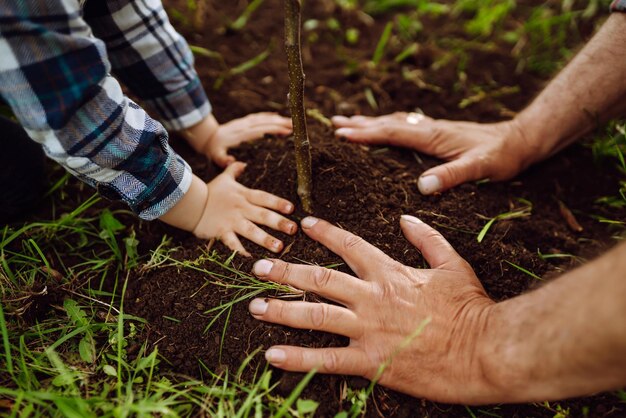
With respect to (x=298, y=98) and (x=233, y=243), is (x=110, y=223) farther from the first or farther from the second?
(x=298, y=98)

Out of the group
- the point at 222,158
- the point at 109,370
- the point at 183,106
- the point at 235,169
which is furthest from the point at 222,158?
the point at 109,370

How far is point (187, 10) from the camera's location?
2.77 metres

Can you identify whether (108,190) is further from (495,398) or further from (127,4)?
(495,398)

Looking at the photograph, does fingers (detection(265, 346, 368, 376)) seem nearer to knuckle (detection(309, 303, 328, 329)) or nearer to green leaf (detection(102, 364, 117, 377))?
knuckle (detection(309, 303, 328, 329))

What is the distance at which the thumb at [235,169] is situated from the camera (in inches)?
74.7

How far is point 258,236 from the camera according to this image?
171 cm

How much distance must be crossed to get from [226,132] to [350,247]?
866 mm

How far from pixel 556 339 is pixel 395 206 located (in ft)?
2.59

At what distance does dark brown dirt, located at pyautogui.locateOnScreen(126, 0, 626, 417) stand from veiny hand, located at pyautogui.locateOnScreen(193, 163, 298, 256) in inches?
2.0

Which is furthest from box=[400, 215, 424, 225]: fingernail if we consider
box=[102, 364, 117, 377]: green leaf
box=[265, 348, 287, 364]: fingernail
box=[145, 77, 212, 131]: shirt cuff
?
box=[102, 364, 117, 377]: green leaf

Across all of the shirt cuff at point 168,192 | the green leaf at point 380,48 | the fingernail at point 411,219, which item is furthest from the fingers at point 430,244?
the green leaf at point 380,48

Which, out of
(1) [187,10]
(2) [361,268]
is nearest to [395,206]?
(2) [361,268]

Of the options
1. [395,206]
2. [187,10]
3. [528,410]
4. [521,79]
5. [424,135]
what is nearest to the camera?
[528,410]

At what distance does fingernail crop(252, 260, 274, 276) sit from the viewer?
159 cm
